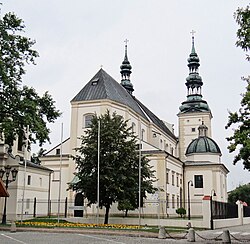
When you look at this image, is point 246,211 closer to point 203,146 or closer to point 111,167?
point 203,146

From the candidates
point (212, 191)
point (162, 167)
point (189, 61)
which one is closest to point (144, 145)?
point (162, 167)

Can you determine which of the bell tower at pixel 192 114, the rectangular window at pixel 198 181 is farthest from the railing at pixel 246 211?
the bell tower at pixel 192 114

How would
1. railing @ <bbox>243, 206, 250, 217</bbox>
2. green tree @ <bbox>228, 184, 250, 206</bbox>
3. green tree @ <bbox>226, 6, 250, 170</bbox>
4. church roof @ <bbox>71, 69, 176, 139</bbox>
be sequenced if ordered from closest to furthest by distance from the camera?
green tree @ <bbox>226, 6, 250, 170</bbox>, railing @ <bbox>243, 206, 250, 217</bbox>, church roof @ <bbox>71, 69, 176, 139</bbox>, green tree @ <bbox>228, 184, 250, 206</bbox>

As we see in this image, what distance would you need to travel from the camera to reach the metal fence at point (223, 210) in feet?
99.3

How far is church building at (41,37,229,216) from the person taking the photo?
1836 inches

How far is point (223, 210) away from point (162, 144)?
28.2 m

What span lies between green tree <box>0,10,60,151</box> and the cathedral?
6910mm

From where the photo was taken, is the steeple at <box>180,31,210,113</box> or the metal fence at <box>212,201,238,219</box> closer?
the metal fence at <box>212,201,238,219</box>

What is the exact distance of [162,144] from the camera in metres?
61.3

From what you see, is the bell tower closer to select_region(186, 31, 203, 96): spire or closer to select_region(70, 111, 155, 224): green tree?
select_region(186, 31, 203, 96): spire

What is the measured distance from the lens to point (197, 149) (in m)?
61.1

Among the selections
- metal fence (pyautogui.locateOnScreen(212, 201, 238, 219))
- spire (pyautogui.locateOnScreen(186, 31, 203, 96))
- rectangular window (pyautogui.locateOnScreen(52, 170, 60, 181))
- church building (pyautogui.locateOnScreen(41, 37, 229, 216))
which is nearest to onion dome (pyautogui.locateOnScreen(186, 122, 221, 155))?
→ church building (pyautogui.locateOnScreen(41, 37, 229, 216))

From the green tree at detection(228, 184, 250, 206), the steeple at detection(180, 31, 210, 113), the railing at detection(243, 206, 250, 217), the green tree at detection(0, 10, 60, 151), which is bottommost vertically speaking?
the railing at detection(243, 206, 250, 217)

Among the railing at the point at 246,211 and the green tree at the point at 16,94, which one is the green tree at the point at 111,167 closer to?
the green tree at the point at 16,94
